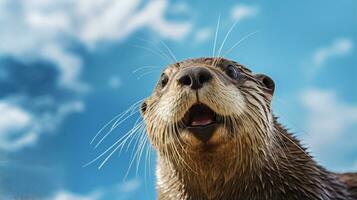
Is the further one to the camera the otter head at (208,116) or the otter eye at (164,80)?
the otter eye at (164,80)

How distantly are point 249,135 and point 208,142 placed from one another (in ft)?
1.01

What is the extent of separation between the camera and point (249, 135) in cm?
419

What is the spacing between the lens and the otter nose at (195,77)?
12.7 ft

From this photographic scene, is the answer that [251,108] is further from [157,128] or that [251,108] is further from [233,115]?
[157,128]

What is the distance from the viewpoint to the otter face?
3.93m

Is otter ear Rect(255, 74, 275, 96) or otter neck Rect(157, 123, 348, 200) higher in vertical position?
otter ear Rect(255, 74, 275, 96)

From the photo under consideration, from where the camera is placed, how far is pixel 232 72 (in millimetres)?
4422

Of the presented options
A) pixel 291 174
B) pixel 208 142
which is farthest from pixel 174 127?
pixel 291 174

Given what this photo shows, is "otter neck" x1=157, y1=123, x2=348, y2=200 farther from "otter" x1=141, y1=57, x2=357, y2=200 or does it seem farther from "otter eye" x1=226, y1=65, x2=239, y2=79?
"otter eye" x1=226, y1=65, x2=239, y2=79

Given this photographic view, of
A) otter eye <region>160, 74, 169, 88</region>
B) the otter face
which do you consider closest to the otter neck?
the otter face

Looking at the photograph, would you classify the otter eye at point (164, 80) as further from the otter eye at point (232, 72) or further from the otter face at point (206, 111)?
the otter eye at point (232, 72)

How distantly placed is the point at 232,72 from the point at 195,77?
60 cm

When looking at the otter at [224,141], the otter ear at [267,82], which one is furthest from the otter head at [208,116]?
the otter ear at [267,82]

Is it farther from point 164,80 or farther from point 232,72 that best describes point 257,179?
point 164,80
